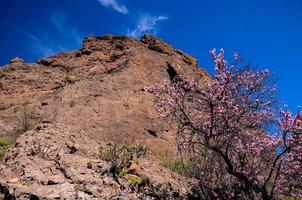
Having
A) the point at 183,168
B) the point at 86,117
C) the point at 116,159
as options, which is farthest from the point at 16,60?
the point at 116,159

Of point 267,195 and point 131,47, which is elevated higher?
point 131,47

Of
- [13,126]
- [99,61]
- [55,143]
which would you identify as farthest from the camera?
[99,61]

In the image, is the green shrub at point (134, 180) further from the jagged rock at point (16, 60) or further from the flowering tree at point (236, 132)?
the jagged rock at point (16, 60)

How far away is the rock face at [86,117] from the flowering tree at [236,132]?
1693mm

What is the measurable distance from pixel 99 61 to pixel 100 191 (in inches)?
656

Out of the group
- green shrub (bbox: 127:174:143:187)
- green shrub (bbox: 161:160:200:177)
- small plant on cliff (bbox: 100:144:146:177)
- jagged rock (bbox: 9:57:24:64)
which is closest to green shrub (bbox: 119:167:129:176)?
small plant on cliff (bbox: 100:144:146:177)

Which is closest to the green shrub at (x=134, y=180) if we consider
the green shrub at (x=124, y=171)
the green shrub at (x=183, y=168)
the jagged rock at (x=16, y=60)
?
the green shrub at (x=124, y=171)

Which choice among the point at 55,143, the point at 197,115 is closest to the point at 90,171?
the point at 55,143

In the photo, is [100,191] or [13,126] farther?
[13,126]

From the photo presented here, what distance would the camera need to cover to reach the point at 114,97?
790 inches

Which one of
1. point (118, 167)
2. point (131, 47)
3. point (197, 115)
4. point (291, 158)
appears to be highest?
point (131, 47)

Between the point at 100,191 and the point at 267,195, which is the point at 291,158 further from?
the point at 100,191

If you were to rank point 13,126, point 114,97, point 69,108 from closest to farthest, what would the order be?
point 13,126
point 69,108
point 114,97

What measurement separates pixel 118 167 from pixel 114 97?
30.2ft
